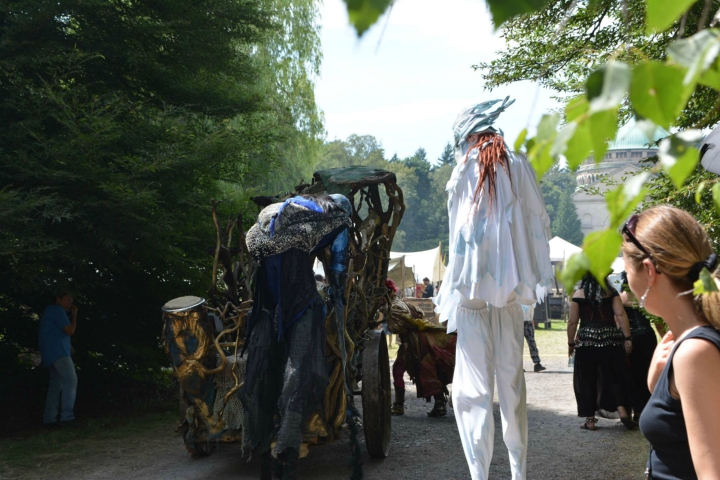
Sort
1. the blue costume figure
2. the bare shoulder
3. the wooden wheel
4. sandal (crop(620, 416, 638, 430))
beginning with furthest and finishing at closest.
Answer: sandal (crop(620, 416, 638, 430)) → the wooden wheel → the blue costume figure → the bare shoulder

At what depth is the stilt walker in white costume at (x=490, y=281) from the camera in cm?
448

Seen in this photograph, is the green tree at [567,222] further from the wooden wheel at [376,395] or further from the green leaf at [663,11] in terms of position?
the green leaf at [663,11]

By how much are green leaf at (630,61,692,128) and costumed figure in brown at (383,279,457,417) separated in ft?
23.8

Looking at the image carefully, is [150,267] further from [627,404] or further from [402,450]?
[627,404]

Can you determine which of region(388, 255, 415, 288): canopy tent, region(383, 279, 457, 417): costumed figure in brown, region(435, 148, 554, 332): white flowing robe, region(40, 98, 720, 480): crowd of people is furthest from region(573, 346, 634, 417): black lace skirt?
region(388, 255, 415, 288): canopy tent

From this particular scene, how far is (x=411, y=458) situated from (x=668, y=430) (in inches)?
180

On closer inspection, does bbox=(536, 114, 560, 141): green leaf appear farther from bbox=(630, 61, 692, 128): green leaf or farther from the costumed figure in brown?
the costumed figure in brown

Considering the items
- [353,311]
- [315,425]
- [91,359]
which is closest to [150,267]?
[91,359]

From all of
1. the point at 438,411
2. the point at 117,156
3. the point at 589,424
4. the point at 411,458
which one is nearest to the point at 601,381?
the point at 589,424

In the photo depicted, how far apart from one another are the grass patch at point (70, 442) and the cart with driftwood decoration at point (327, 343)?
5.14ft

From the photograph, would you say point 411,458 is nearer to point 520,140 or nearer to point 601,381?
point 601,381

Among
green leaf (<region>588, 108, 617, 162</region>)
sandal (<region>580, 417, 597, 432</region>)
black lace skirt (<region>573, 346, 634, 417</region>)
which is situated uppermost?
green leaf (<region>588, 108, 617, 162</region>)

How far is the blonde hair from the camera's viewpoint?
1971mm

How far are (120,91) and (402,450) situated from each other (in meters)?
5.27
